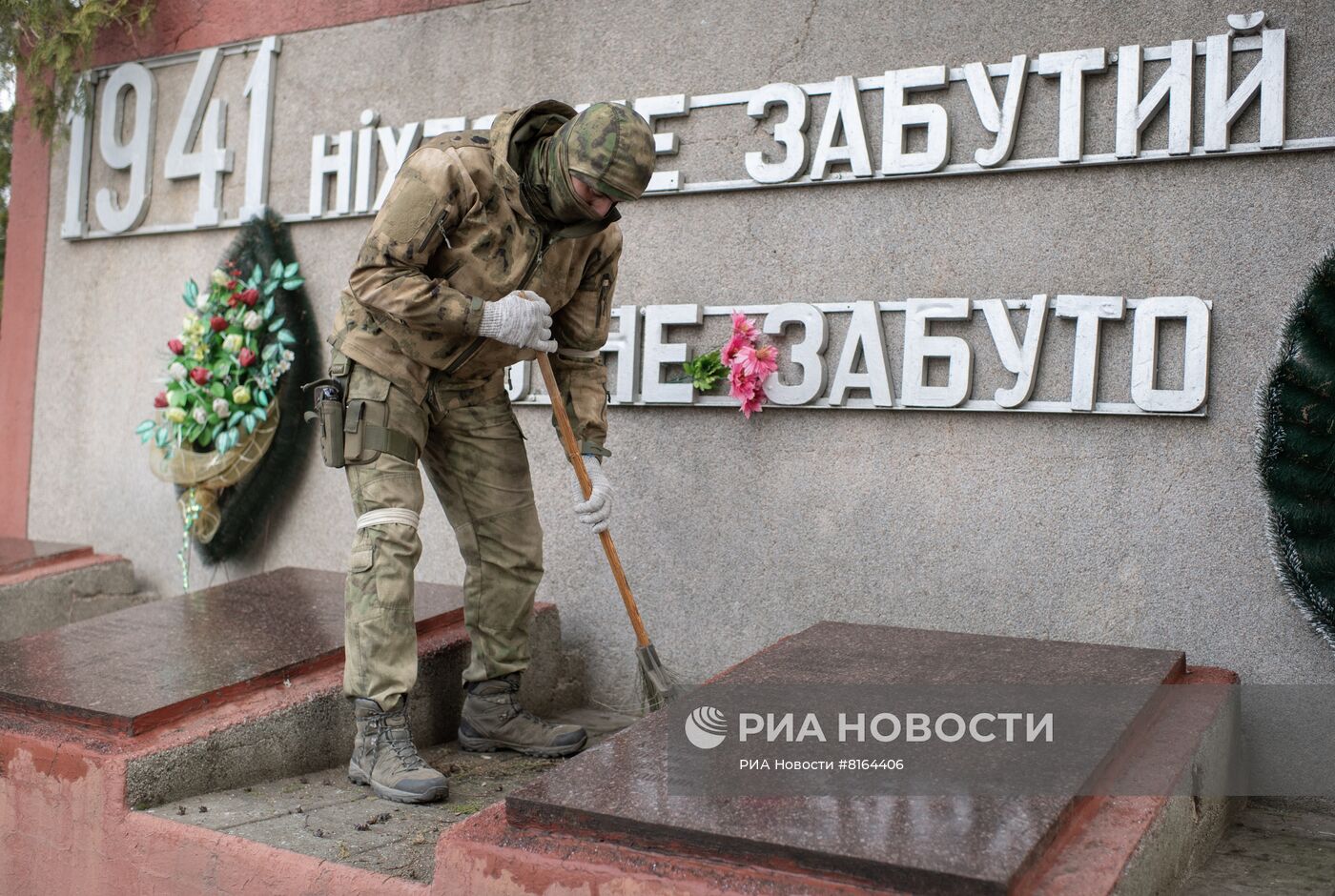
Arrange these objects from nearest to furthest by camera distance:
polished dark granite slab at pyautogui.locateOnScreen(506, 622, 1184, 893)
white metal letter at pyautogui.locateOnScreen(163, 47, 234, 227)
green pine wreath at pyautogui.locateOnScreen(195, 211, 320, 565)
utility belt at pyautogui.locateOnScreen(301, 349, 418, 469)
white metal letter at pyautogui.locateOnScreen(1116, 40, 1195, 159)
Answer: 1. polished dark granite slab at pyautogui.locateOnScreen(506, 622, 1184, 893)
2. utility belt at pyautogui.locateOnScreen(301, 349, 418, 469)
3. white metal letter at pyautogui.locateOnScreen(1116, 40, 1195, 159)
4. green pine wreath at pyautogui.locateOnScreen(195, 211, 320, 565)
5. white metal letter at pyautogui.locateOnScreen(163, 47, 234, 227)

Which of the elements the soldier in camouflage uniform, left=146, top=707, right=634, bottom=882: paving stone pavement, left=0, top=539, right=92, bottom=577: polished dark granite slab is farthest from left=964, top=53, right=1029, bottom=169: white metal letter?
left=0, top=539, right=92, bottom=577: polished dark granite slab

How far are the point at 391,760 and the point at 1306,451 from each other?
103 inches

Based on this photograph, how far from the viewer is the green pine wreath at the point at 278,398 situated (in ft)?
16.7

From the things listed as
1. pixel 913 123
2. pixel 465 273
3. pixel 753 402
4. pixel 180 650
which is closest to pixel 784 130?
A: pixel 913 123

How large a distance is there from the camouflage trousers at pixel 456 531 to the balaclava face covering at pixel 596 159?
0.61m

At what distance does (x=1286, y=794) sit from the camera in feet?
11.3

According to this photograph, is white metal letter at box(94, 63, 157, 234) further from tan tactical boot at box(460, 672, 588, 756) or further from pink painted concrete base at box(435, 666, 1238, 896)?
pink painted concrete base at box(435, 666, 1238, 896)

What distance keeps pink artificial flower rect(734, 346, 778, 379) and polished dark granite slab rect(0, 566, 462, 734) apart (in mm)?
1249

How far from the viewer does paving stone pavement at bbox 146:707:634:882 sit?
272cm

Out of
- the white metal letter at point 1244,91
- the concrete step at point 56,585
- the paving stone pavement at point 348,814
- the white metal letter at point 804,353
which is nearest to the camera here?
the paving stone pavement at point 348,814

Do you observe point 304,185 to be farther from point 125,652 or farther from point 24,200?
point 125,652

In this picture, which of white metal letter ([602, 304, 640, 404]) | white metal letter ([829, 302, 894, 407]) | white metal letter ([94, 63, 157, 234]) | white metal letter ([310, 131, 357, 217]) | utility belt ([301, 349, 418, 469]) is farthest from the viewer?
white metal letter ([94, 63, 157, 234])

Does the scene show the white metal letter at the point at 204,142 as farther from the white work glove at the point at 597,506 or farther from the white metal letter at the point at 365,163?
the white work glove at the point at 597,506

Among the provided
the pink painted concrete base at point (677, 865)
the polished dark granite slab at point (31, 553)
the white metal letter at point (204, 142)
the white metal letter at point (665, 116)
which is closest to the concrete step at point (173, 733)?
the pink painted concrete base at point (677, 865)
